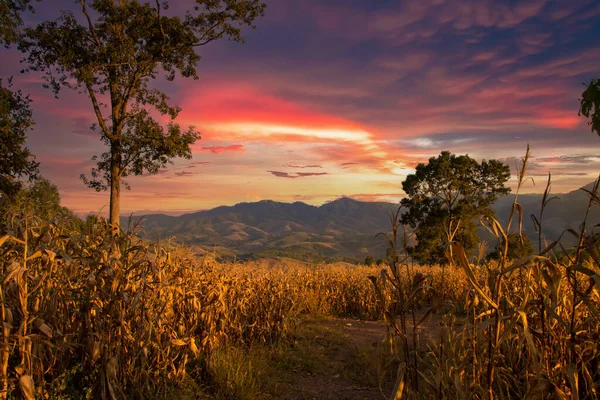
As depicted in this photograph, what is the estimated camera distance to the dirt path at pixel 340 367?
7.60 m

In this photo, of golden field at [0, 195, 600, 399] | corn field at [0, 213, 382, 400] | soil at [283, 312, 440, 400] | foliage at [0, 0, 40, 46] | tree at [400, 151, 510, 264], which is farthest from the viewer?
tree at [400, 151, 510, 264]

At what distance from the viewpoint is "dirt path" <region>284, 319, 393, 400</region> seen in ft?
24.9

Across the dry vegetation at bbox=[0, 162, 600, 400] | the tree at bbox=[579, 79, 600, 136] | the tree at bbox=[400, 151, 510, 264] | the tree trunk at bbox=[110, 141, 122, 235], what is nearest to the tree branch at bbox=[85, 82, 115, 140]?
the tree trunk at bbox=[110, 141, 122, 235]

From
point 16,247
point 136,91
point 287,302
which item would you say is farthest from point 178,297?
point 136,91

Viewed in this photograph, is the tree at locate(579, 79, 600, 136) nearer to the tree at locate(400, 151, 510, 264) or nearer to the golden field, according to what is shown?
the golden field

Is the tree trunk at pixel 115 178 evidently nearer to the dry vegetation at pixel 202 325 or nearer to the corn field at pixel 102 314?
the dry vegetation at pixel 202 325

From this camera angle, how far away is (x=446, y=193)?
41219mm

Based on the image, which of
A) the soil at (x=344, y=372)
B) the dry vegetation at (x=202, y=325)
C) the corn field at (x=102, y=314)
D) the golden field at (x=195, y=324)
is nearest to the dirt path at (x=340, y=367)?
the soil at (x=344, y=372)

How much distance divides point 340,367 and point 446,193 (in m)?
35.9

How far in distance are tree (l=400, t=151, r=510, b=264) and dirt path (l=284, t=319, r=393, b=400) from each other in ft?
98.6

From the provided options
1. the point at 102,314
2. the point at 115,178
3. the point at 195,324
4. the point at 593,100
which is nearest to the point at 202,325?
the point at 195,324

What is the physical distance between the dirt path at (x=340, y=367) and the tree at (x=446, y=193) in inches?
1184

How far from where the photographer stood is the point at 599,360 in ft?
12.7

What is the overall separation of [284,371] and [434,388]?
6281 millimetres
